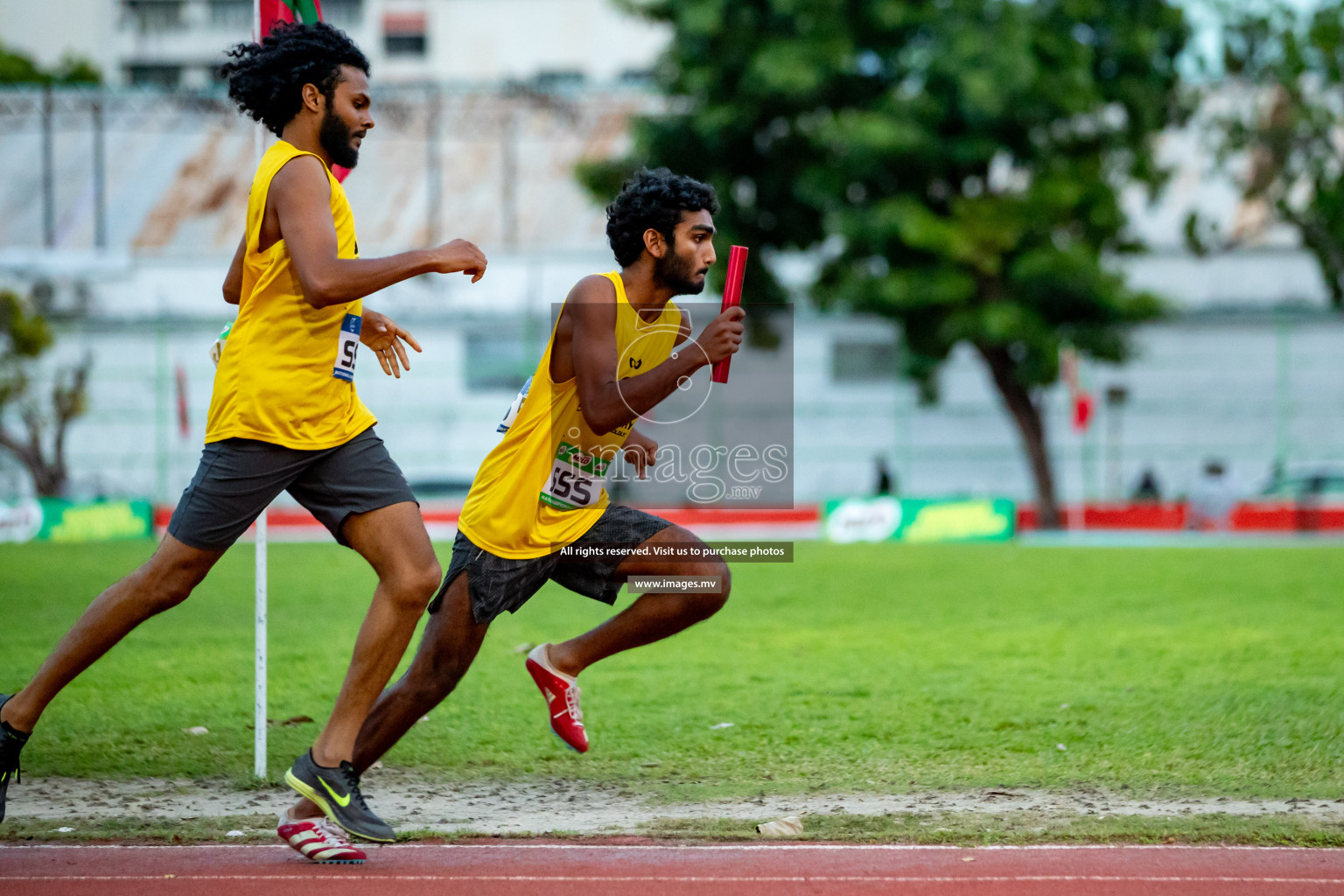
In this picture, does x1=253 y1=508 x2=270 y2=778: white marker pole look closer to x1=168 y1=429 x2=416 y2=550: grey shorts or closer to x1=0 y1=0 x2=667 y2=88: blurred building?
x1=168 y1=429 x2=416 y2=550: grey shorts

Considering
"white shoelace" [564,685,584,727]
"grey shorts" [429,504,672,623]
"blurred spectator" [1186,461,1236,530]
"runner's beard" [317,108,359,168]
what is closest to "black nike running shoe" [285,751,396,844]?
"grey shorts" [429,504,672,623]

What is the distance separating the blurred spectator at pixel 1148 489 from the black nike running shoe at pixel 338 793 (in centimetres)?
2536

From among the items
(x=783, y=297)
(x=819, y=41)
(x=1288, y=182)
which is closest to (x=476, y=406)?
(x=783, y=297)

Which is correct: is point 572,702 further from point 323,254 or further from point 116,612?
point 323,254

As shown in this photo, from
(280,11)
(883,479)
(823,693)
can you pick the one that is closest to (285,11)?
(280,11)

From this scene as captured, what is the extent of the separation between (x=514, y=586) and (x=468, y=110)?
3449 cm

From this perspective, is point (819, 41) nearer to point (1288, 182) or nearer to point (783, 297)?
point (783, 297)

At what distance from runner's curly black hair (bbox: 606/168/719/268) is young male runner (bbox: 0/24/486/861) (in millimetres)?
659

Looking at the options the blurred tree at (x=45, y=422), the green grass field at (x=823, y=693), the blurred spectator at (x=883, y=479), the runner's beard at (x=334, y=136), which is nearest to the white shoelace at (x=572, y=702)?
the green grass field at (x=823, y=693)

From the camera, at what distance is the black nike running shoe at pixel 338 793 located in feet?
13.4

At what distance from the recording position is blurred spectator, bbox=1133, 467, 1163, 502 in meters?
28.1

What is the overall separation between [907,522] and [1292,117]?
13460 mm

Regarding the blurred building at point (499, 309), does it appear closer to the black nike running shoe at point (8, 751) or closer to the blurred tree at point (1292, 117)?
the blurred tree at point (1292, 117)

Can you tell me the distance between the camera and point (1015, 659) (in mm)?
8086
